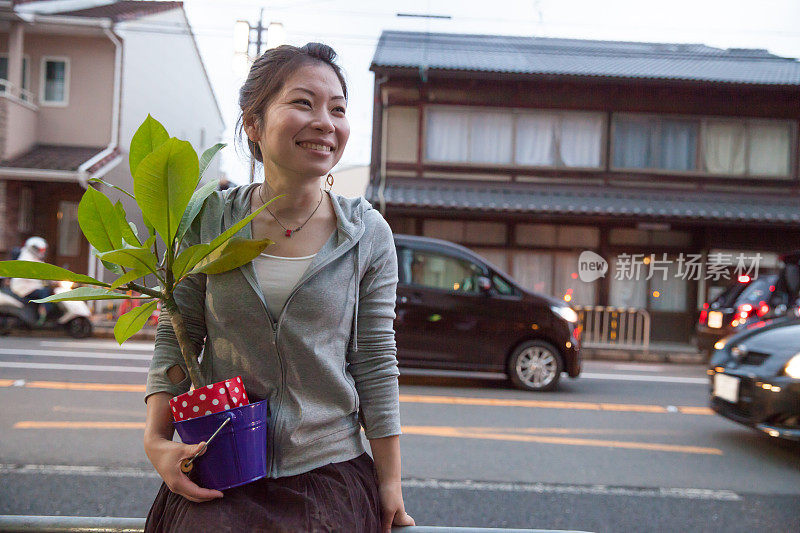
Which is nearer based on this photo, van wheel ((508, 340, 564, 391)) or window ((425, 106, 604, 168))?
van wheel ((508, 340, 564, 391))

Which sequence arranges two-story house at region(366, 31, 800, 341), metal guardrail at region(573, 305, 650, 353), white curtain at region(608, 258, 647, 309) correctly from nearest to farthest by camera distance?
metal guardrail at region(573, 305, 650, 353) < two-story house at region(366, 31, 800, 341) < white curtain at region(608, 258, 647, 309)

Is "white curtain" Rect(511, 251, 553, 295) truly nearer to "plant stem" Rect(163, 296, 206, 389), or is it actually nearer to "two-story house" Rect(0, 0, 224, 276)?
"two-story house" Rect(0, 0, 224, 276)

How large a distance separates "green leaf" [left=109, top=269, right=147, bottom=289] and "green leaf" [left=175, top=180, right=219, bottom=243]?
101mm

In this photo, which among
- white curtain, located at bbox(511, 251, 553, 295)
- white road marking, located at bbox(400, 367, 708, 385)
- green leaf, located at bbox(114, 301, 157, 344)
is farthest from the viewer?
white curtain, located at bbox(511, 251, 553, 295)

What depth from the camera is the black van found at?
25.9 feet

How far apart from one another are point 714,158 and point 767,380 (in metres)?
11.1

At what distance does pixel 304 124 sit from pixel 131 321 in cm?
53

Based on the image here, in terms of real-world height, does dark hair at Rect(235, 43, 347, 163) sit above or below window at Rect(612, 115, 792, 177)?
below

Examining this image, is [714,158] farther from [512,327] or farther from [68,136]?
[68,136]

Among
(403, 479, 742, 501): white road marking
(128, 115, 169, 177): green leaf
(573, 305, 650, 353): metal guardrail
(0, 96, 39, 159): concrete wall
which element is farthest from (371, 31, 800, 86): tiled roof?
(128, 115, 169, 177): green leaf

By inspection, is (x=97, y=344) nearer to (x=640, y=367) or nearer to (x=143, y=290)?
(x=640, y=367)

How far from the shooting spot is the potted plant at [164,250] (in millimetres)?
1167

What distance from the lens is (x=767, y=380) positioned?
194 inches

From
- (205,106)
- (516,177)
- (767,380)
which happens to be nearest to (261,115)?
(767,380)
